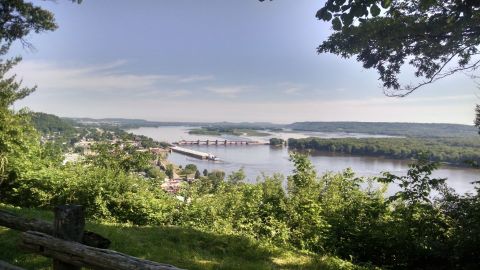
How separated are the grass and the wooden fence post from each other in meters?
1.82

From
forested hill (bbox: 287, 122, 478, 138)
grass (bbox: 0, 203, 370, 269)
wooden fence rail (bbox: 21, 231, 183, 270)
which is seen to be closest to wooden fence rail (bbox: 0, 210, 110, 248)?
wooden fence rail (bbox: 21, 231, 183, 270)

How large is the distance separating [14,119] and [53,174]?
218 cm

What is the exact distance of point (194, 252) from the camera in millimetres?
6344

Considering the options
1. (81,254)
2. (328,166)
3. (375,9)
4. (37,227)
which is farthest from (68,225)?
(328,166)

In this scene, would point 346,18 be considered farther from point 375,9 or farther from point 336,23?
point 375,9

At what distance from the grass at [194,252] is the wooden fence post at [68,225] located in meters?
1.82

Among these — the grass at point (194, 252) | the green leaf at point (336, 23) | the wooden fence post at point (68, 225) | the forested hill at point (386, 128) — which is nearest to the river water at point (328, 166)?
the grass at point (194, 252)

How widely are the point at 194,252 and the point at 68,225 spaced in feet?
10.8

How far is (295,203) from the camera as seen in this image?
31.1 feet

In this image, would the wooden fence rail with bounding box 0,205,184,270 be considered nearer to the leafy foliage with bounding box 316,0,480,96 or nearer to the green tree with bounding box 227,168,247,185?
the leafy foliage with bounding box 316,0,480,96

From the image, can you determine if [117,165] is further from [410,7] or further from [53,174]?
[410,7]

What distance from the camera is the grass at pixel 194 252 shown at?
5555 mm

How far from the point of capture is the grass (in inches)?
219

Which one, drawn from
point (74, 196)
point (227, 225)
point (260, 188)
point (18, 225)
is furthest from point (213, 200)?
point (18, 225)
